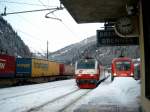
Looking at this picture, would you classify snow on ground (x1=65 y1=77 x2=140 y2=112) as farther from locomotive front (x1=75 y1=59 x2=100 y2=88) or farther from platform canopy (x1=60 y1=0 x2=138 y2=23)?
locomotive front (x1=75 y1=59 x2=100 y2=88)

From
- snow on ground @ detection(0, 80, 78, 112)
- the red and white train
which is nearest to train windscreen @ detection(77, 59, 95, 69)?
the red and white train

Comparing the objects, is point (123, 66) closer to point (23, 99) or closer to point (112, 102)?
point (23, 99)

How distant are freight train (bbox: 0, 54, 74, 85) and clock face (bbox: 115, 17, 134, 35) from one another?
679 inches

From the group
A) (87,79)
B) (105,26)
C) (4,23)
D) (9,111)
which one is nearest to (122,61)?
(87,79)

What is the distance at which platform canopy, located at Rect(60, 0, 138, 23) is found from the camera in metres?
8.13

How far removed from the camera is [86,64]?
77.9 ft

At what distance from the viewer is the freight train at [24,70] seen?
25.1 meters

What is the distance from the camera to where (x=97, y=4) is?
330 inches

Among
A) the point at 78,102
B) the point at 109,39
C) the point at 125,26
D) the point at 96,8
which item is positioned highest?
the point at 96,8

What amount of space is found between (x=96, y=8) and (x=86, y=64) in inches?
591

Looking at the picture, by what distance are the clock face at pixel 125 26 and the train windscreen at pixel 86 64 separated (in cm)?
1487

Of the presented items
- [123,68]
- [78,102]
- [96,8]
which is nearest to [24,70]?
[123,68]

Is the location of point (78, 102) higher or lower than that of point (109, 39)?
lower

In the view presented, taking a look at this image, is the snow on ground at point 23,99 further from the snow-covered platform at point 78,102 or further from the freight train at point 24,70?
the freight train at point 24,70
